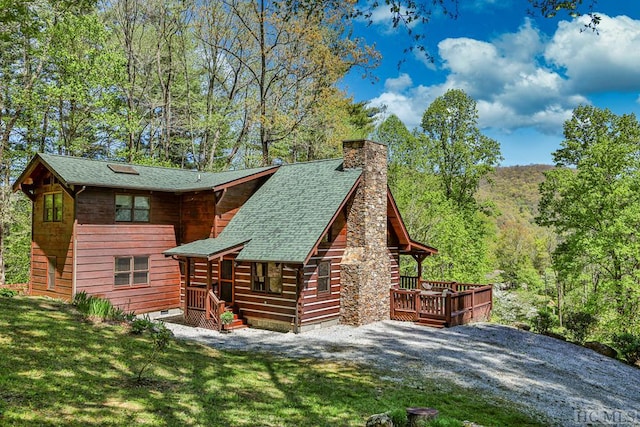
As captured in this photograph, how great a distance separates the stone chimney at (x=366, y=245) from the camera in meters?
16.8

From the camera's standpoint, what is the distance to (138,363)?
9.08 metres

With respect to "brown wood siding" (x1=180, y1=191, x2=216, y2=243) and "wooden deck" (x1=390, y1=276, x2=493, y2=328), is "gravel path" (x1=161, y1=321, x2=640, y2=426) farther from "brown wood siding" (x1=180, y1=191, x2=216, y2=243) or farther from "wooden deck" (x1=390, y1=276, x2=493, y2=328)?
"brown wood siding" (x1=180, y1=191, x2=216, y2=243)

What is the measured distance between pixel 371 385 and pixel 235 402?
3.27 meters

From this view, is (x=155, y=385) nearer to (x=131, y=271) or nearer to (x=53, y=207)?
(x=131, y=271)

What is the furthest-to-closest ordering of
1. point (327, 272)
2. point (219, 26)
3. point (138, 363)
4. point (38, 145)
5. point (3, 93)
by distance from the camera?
point (219, 26) < point (38, 145) < point (3, 93) < point (327, 272) < point (138, 363)

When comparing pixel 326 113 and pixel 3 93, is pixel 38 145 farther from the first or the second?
pixel 326 113

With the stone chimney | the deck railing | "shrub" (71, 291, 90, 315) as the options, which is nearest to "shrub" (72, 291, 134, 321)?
"shrub" (71, 291, 90, 315)

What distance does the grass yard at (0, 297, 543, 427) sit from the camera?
6.47 m

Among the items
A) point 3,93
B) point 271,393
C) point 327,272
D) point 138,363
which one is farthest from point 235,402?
point 3,93

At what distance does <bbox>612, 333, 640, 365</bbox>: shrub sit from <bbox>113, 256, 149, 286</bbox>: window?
1916 centimetres

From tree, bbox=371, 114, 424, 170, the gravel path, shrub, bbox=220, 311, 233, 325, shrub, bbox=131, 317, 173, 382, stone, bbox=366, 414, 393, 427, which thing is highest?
tree, bbox=371, 114, 424, 170

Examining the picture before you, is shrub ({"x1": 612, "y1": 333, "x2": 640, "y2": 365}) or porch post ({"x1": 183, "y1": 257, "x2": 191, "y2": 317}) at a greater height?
porch post ({"x1": 183, "y1": 257, "x2": 191, "y2": 317})

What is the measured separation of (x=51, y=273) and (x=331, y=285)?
37.3ft

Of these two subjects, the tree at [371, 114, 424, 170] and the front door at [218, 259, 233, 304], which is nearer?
the front door at [218, 259, 233, 304]
